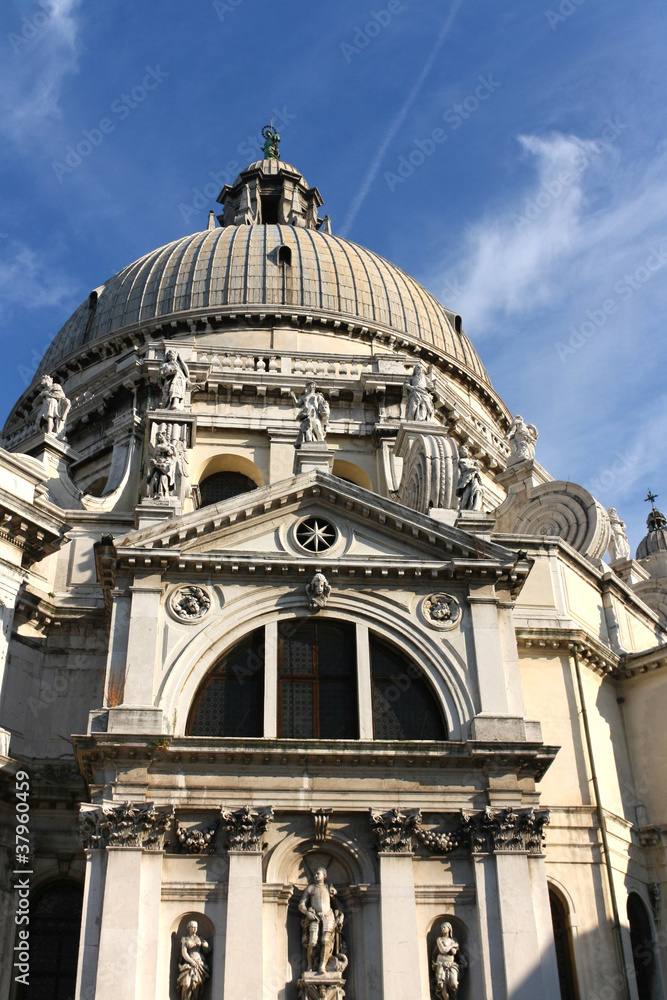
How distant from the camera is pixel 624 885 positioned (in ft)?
90.9

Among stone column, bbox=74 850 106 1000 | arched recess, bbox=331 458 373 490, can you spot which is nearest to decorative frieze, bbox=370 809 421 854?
stone column, bbox=74 850 106 1000

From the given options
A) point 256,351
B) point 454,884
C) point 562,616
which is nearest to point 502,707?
point 454,884

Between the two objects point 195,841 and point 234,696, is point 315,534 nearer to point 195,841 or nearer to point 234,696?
point 234,696

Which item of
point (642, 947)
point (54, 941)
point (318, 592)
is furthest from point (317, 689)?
point (642, 947)

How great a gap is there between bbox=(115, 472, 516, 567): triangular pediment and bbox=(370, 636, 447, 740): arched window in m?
2.26

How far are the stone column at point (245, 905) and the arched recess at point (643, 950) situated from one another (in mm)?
10193

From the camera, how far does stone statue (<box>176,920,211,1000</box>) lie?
21.3 metres

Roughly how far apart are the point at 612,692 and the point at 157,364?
18.2m

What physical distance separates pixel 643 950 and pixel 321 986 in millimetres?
10023

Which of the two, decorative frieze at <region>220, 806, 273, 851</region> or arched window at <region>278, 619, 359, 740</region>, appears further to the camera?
arched window at <region>278, 619, 359, 740</region>

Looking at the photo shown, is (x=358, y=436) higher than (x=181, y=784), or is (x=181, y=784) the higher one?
(x=358, y=436)

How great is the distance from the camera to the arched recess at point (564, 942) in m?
25.4

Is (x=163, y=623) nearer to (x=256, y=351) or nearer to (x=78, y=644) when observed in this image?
(x=78, y=644)

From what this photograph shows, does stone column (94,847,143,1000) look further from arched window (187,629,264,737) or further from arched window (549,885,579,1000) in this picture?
arched window (549,885,579,1000)
